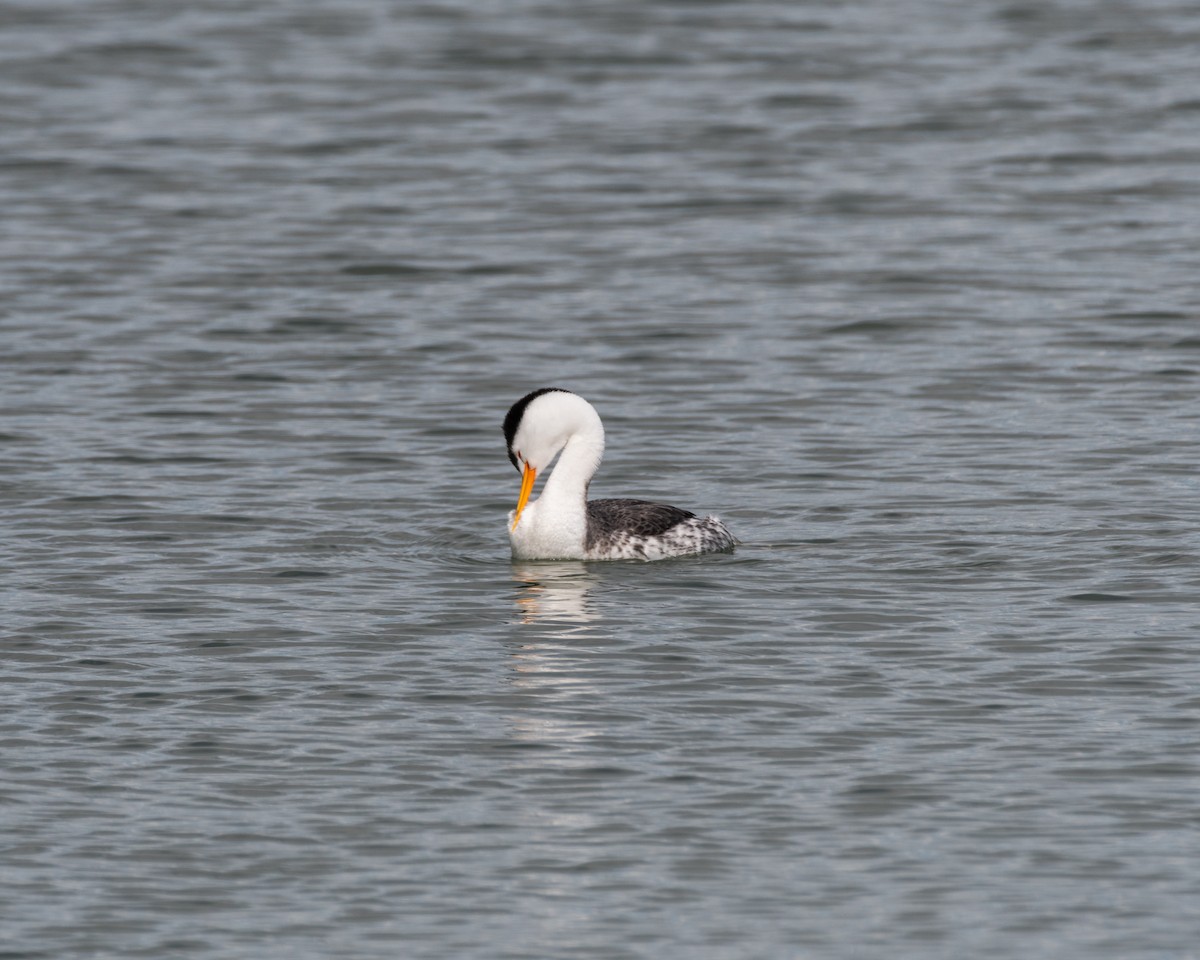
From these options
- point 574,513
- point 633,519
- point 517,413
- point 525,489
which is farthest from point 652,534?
point 517,413

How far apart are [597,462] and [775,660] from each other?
3.56 metres

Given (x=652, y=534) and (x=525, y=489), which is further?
(x=525, y=489)

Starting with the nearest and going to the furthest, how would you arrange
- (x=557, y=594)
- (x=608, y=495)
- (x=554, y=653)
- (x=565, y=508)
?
Result: (x=554, y=653)
(x=557, y=594)
(x=565, y=508)
(x=608, y=495)

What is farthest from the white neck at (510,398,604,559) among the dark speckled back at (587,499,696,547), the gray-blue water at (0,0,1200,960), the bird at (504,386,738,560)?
the gray-blue water at (0,0,1200,960)

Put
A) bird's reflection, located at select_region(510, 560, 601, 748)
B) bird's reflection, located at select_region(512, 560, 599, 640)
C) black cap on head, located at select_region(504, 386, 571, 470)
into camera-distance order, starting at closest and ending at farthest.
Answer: bird's reflection, located at select_region(510, 560, 601, 748)
bird's reflection, located at select_region(512, 560, 599, 640)
black cap on head, located at select_region(504, 386, 571, 470)

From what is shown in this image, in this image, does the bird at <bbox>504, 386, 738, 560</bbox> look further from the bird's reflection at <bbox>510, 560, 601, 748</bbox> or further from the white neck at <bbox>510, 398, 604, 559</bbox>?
the bird's reflection at <bbox>510, 560, 601, 748</bbox>

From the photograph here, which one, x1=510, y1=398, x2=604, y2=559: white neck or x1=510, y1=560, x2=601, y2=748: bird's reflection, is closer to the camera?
x1=510, y1=560, x2=601, y2=748: bird's reflection

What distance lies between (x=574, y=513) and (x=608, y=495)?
2389 millimetres

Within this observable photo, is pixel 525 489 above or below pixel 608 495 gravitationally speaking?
above

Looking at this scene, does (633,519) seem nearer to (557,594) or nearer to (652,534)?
(652,534)

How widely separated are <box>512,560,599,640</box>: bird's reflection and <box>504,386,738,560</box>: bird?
0.14 meters

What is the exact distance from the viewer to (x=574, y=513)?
54.6 feet

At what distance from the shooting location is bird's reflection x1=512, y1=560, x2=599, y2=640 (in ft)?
49.3

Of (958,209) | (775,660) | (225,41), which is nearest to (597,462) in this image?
(775,660)
